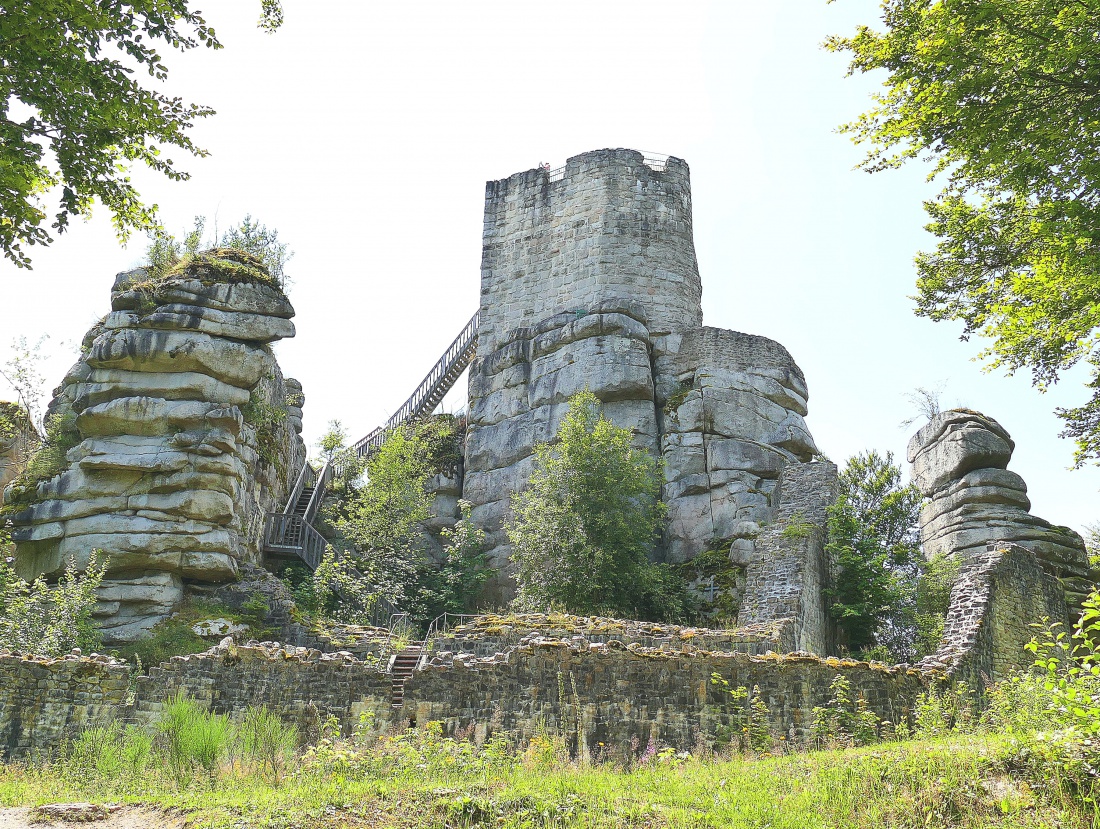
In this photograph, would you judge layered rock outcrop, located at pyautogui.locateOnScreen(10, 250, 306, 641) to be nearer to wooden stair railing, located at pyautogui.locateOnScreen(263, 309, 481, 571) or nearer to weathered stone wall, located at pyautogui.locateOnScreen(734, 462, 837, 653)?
wooden stair railing, located at pyautogui.locateOnScreen(263, 309, 481, 571)

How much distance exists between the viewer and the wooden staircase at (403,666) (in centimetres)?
1312

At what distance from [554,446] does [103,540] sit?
1035 centimetres

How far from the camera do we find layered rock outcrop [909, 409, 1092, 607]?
65.6ft

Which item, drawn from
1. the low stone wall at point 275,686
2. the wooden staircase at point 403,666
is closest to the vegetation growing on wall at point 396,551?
the wooden staircase at point 403,666

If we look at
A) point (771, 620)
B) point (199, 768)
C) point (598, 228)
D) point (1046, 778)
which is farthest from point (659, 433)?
point (1046, 778)

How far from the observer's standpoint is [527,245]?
94.5 ft

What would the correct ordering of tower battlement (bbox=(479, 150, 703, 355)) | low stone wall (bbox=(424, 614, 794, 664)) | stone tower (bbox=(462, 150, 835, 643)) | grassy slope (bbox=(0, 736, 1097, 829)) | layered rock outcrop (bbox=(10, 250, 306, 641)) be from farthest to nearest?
1. tower battlement (bbox=(479, 150, 703, 355))
2. stone tower (bbox=(462, 150, 835, 643))
3. layered rock outcrop (bbox=(10, 250, 306, 641))
4. low stone wall (bbox=(424, 614, 794, 664))
5. grassy slope (bbox=(0, 736, 1097, 829))

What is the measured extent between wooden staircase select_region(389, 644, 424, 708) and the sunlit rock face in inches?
276

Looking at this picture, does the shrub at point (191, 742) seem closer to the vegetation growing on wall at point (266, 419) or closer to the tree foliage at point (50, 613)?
the tree foliage at point (50, 613)

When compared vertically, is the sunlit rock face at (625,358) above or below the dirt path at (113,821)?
above

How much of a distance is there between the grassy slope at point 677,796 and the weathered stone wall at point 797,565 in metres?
6.46

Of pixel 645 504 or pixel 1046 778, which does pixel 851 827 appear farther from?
pixel 645 504

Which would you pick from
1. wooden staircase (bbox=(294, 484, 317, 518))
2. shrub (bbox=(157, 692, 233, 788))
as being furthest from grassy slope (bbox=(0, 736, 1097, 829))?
wooden staircase (bbox=(294, 484, 317, 518))

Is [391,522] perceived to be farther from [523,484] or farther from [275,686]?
[275,686]
